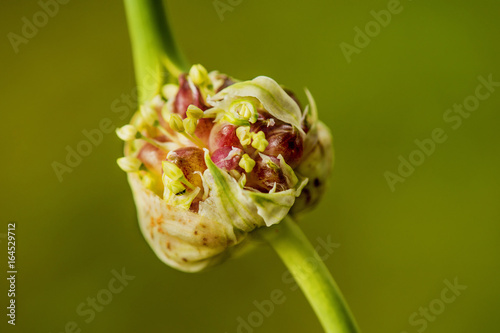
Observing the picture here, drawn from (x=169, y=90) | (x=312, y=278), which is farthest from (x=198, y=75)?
(x=312, y=278)

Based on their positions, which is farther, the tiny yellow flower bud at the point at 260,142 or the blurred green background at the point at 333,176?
the blurred green background at the point at 333,176

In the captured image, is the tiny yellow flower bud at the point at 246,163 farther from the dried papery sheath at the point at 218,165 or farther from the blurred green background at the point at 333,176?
the blurred green background at the point at 333,176

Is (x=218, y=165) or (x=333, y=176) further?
(x=333, y=176)

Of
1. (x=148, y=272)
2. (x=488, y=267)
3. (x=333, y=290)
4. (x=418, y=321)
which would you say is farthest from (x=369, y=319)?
(x=333, y=290)

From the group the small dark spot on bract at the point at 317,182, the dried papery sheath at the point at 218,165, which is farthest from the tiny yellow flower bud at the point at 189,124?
the small dark spot on bract at the point at 317,182

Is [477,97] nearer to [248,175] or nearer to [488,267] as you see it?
[488,267]

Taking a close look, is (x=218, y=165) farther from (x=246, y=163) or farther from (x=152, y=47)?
(x=152, y=47)
